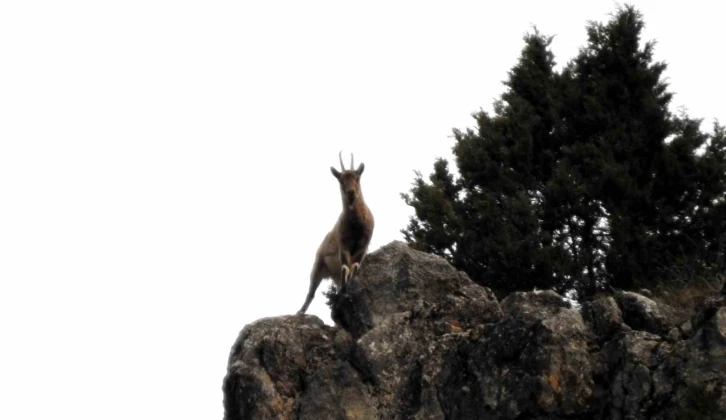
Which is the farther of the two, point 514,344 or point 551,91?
point 551,91

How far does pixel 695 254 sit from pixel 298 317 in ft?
32.7

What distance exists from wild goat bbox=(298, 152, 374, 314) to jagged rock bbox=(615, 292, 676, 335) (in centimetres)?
511

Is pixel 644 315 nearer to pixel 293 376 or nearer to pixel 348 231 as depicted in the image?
pixel 293 376

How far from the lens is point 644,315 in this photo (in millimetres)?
18234

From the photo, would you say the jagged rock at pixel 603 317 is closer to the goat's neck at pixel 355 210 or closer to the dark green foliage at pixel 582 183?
the goat's neck at pixel 355 210

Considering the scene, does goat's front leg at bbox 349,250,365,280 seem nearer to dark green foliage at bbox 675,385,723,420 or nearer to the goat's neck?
the goat's neck

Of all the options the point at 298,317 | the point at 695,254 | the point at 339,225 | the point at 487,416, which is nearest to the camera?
the point at 487,416

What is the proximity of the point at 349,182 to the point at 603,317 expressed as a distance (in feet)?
20.1

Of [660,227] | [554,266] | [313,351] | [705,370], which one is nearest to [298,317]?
[313,351]

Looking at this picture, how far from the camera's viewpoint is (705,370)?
1669 cm

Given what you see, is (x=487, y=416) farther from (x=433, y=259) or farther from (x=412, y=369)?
(x=433, y=259)

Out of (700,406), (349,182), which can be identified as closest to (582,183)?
(349,182)

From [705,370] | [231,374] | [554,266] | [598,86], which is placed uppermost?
[598,86]

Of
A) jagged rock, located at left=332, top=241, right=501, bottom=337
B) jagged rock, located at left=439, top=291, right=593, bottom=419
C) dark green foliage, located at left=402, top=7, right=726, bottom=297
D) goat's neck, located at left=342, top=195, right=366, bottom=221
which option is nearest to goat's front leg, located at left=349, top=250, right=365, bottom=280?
jagged rock, located at left=332, top=241, right=501, bottom=337
